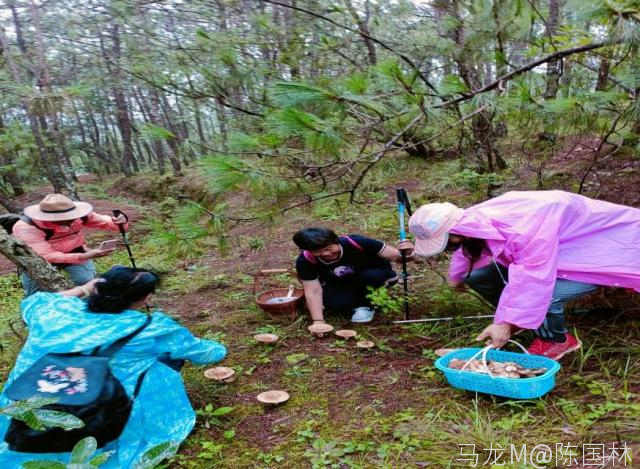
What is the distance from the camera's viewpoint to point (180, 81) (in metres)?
4.63

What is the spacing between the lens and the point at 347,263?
3.60 meters

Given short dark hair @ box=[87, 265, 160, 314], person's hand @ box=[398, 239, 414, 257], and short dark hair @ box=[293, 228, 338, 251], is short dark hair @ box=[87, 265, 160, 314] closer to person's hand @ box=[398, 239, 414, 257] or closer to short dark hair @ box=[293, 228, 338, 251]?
short dark hair @ box=[293, 228, 338, 251]

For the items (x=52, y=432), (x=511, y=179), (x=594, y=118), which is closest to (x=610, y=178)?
(x=511, y=179)

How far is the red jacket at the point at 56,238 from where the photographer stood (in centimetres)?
354

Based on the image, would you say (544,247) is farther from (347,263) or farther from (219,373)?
(219,373)

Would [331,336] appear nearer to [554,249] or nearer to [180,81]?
[554,249]

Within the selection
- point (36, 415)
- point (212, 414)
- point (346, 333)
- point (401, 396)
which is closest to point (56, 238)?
point (212, 414)

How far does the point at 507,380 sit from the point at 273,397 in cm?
120

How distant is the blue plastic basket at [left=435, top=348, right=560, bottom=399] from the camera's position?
215cm

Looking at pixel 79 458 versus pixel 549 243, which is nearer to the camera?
pixel 79 458

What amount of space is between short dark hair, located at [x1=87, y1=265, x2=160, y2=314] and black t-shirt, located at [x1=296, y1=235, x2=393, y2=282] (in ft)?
4.53

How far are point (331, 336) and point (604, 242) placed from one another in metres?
1.84

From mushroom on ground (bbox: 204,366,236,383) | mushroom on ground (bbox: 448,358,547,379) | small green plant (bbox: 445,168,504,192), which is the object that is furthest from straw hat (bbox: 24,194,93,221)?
small green plant (bbox: 445,168,504,192)

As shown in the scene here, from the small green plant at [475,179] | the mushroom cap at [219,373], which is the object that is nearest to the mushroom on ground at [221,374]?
the mushroom cap at [219,373]
